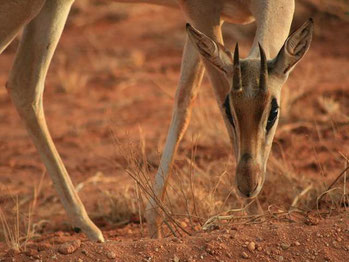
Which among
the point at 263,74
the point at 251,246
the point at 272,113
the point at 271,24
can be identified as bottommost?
the point at 251,246

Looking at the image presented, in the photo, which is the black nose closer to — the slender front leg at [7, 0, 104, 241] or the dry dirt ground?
the dry dirt ground

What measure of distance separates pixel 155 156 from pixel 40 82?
2223 millimetres

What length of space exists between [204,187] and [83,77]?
649 centimetres

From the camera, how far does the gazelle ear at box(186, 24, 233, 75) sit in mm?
4953

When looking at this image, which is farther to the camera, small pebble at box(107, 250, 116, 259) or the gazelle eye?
the gazelle eye

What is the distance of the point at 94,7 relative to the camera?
17.2 metres

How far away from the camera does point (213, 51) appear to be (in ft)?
16.4

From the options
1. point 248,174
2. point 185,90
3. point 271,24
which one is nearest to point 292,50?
point 271,24

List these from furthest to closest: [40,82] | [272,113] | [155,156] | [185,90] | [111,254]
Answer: [155,156] → [40,82] → [185,90] → [272,113] → [111,254]

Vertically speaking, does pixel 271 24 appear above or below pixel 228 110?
above

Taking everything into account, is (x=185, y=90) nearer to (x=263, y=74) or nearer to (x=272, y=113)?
(x=272, y=113)

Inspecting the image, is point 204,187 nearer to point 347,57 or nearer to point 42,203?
point 42,203

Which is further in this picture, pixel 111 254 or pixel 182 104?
pixel 182 104

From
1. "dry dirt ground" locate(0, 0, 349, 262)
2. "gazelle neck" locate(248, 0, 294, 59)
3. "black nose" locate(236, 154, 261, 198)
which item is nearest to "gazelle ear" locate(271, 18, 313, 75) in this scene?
"gazelle neck" locate(248, 0, 294, 59)
